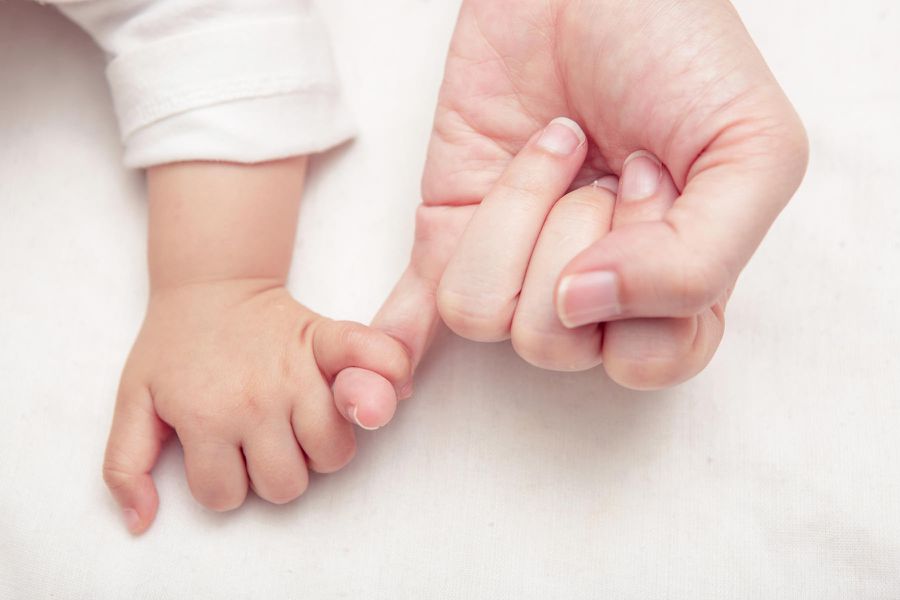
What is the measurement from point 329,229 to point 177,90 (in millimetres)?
182

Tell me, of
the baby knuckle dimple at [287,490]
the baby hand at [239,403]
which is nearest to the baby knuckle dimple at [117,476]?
the baby hand at [239,403]

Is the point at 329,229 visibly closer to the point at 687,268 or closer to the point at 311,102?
the point at 311,102

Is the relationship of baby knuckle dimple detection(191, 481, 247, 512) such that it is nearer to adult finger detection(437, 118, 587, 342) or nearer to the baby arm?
the baby arm

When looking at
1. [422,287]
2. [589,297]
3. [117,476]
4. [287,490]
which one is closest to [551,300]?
[589,297]

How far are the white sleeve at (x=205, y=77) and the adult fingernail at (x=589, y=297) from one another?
0.35m

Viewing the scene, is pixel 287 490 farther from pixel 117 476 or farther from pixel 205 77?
pixel 205 77

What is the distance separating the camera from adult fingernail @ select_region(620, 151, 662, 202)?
551 mm

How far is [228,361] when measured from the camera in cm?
65

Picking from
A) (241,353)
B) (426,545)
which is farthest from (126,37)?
(426,545)

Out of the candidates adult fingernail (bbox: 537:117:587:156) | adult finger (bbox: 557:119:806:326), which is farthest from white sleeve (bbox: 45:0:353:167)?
adult finger (bbox: 557:119:806:326)

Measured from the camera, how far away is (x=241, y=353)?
0.65 meters

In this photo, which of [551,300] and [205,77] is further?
[205,77]

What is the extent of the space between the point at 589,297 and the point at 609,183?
166mm

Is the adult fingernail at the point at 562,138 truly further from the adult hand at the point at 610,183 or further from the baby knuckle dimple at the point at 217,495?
the baby knuckle dimple at the point at 217,495
